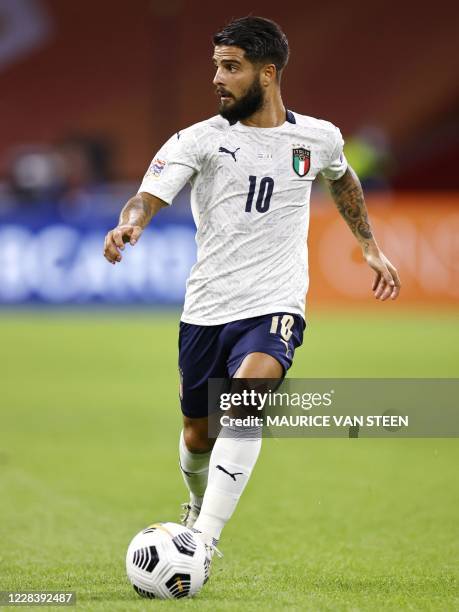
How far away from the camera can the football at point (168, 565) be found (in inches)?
179

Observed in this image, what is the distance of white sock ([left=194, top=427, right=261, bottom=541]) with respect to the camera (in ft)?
15.8

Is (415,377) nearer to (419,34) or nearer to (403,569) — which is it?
(403,569)

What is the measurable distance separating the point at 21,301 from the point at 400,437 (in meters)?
10.2

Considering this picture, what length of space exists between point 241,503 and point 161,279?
11.9m

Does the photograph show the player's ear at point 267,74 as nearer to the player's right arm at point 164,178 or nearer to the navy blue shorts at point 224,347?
the player's right arm at point 164,178

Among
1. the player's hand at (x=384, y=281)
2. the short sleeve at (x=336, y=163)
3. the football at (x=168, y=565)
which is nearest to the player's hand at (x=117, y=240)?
the football at (x=168, y=565)

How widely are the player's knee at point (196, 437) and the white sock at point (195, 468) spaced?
0.04 meters

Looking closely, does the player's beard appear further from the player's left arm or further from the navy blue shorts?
the navy blue shorts

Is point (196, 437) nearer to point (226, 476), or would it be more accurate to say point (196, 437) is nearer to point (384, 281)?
point (226, 476)

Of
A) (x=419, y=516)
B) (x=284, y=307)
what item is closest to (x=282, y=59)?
(x=284, y=307)

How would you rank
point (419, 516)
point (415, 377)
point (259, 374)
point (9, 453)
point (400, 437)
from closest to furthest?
point (259, 374), point (419, 516), point (9, 453), point (400, 437), point (415, 377)

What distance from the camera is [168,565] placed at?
454cm

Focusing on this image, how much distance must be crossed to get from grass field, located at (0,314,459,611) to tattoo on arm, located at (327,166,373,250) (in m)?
1.44

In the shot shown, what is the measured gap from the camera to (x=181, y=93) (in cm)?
2533
